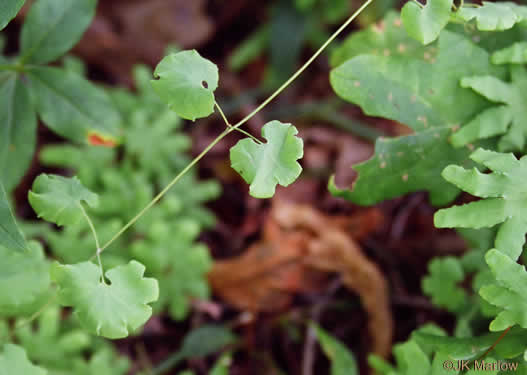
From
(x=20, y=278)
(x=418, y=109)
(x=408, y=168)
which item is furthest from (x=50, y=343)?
(x=418, y=109)

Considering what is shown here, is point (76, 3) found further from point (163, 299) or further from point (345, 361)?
point (345, 361)

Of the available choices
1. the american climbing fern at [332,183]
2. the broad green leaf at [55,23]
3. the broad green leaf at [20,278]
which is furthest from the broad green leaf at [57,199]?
the broad green leaf at [55,23]

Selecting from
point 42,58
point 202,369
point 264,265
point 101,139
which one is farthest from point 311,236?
point 42,58

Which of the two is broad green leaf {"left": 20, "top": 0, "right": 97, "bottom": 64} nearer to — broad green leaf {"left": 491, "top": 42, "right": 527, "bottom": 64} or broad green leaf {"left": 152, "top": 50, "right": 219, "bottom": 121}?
broad green leaf {"left": 152, "top": 50, "right": 219, "bottom": 121}

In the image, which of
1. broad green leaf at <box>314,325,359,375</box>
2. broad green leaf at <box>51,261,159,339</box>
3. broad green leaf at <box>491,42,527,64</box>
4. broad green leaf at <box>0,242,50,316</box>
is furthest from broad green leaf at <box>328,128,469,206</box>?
broad green leaf at <box>0,242,50,316</box>

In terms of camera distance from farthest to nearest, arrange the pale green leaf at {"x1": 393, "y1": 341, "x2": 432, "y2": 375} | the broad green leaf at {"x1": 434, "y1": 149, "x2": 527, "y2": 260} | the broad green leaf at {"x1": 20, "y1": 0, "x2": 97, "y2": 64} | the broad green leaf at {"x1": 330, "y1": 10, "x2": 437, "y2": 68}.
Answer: the broad green leaf at {"x1": 20, "y1": 0, "x2": 97, "y2": 64} < the broad green leaf at {"x1": 330, "y1": 10, "x2": 437, "y2": 68} < the pale green leaf at {"x1": 393, "y1": 341, "x2": 432, "y2": 375} < the broad green leaf at {"x1": 434, "y1": 149, "x2": 527, "y2": 260}
